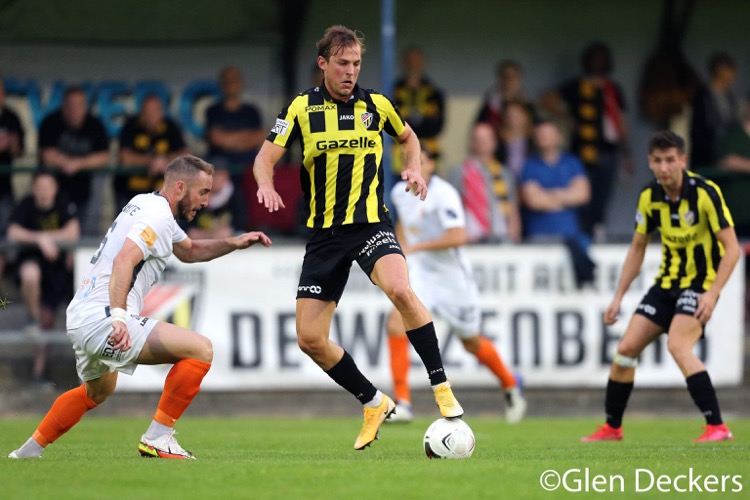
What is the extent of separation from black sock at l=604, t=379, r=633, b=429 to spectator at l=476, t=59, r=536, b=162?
5.40m

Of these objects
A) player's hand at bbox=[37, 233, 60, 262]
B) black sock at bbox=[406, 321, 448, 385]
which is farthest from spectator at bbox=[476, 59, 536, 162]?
black sock at bbox=[406, 321, 448, 385]

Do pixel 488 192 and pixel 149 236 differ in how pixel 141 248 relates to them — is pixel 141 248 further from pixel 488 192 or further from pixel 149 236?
pixel 488 192

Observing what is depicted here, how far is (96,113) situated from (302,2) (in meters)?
2.81

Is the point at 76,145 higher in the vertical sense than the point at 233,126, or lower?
lower

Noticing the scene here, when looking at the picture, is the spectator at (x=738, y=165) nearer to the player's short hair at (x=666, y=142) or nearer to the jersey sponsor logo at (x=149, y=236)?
the player's short hair at (x=666, y=142)

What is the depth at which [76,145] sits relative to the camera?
14664 millimetres

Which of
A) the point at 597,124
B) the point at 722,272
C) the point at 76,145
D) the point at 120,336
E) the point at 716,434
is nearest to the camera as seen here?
the point at 120,336

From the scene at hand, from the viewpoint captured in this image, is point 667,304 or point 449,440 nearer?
point 449,440

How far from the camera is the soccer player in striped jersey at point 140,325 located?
762 centimetres

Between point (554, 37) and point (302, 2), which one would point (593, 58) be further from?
point (302, 2)

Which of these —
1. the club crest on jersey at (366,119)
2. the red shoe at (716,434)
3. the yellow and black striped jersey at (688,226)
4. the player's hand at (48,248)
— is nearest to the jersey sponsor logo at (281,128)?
the club crest on jersey at (366,119)

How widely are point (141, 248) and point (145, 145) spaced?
24.2 ft

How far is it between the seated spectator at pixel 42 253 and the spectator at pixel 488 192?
427cm

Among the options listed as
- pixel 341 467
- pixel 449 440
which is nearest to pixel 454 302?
pixel 449 440
